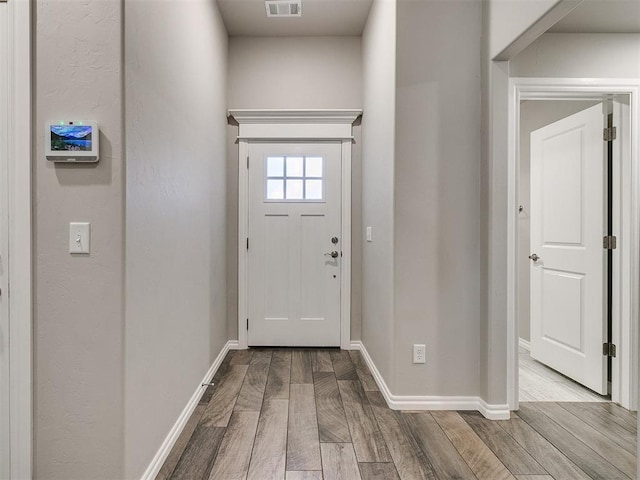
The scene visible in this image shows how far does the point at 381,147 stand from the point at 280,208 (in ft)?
3.90

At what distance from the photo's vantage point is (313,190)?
11.0 ft

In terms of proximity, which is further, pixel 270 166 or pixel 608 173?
pixel 270 166

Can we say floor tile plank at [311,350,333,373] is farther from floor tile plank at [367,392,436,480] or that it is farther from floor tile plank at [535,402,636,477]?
floor tile plank at [535,402,636,477]

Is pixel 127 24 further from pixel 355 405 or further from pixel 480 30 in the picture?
pixel 355 405

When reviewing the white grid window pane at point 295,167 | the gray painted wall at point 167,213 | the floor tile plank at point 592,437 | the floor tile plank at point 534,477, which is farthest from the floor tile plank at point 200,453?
the white grid window pane at point 295,167

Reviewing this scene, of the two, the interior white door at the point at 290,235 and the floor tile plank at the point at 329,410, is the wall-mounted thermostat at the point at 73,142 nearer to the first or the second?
the floor tile plank at the point at 329,410

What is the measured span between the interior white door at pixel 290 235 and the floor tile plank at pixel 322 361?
13cm

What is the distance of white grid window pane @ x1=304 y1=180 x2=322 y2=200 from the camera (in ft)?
11.0

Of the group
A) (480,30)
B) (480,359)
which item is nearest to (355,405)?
(480,359)

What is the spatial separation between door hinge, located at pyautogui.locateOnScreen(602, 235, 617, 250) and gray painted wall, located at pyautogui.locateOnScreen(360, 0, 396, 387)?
5.02 ft

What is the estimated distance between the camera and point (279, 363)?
298 cm

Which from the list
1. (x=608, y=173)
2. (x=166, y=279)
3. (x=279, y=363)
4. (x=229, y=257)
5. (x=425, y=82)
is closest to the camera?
(x=166, y=279)

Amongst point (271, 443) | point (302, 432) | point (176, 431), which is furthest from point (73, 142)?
point (302, 432)

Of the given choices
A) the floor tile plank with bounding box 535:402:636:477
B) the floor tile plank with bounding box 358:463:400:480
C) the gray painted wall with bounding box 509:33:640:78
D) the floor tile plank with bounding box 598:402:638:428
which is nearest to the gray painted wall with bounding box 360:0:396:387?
the floor tile plank with bounding box 358:463:400:480
